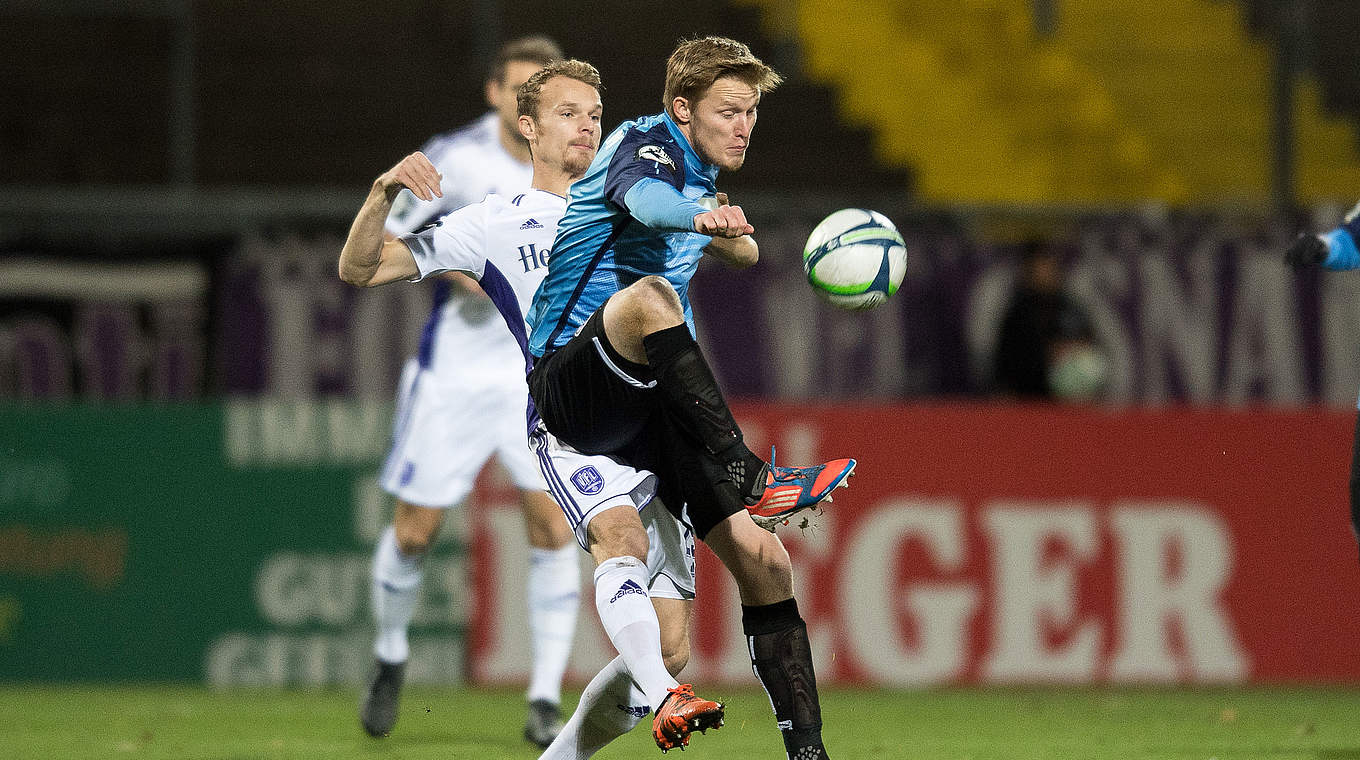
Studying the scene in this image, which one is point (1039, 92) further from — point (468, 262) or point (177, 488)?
point (468, 262)

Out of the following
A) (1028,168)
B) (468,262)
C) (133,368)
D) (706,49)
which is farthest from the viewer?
(1028,168)

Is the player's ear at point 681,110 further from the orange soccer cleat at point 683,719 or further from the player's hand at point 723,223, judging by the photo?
the orange soccer cleat at point 683,719

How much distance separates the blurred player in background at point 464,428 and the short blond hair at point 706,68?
6.56ft

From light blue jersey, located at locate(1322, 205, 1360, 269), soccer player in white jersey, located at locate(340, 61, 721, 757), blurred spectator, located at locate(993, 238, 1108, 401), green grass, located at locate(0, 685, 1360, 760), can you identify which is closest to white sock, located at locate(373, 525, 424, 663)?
green grass, located at locate(0, 685, 1360, 760)

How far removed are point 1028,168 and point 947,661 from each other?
520cm

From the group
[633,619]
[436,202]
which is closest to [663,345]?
[633,619]

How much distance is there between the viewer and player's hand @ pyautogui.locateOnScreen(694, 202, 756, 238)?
415 cm

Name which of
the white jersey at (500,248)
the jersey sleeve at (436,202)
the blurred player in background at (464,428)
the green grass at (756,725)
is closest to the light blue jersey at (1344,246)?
the green grass at (756,725)

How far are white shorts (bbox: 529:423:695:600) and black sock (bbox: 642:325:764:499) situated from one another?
29cm

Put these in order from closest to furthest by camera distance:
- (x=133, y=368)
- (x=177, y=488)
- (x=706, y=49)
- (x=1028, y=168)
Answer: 1. (x=706, y=49)
2. (x=177, y=488)
3. (x=133, y=368)
4. (x=1028, y=168)

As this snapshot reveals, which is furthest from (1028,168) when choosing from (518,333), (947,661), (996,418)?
(518,333)

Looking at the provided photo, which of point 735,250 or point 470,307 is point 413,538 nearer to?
point 470,307

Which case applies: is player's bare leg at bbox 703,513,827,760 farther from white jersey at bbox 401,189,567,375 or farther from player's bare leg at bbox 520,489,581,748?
player's bare leg at bbox 520,489,581,748

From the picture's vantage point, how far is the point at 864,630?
9148 mm
